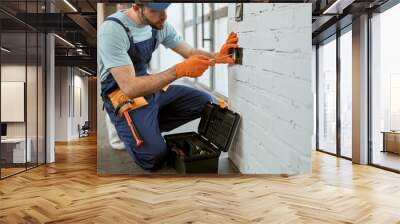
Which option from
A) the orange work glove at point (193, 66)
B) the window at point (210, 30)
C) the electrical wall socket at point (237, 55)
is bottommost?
the orange work glove at point (193, 66)

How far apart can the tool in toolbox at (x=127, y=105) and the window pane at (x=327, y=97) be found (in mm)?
4997

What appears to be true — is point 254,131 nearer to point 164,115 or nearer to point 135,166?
point 164,115

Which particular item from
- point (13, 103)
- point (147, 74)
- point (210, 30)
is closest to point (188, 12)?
point (210, 30)

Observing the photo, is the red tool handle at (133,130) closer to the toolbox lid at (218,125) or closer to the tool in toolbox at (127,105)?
the tool in toolbox at (127,105)

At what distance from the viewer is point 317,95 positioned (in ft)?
31.2

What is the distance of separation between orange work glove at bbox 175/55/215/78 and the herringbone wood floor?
4.54ft

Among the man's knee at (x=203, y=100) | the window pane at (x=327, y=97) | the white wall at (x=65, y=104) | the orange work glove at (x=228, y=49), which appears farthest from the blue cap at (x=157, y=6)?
→ the white wall at (x=65, y=104)

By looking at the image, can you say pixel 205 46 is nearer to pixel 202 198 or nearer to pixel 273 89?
pixel 273 89

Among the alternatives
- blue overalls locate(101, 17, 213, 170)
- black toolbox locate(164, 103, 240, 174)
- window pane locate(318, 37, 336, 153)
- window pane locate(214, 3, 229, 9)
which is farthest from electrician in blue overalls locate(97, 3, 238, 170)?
window pane locate(318, 37, 336, 153)

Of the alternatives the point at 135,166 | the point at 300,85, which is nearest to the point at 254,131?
the point at 300,85

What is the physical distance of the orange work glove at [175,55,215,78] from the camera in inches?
196

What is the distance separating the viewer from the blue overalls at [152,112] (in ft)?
16.3

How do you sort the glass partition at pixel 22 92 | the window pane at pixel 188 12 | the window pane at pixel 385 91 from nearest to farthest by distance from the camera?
the window pane at pixel 188 12 < the glass partition at pixel 22 92 < the window pane at pixel 385 91

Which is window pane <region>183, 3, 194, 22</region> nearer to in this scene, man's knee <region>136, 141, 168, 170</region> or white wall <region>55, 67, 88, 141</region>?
man's knee <region>136, 141, 168, 170</region>
